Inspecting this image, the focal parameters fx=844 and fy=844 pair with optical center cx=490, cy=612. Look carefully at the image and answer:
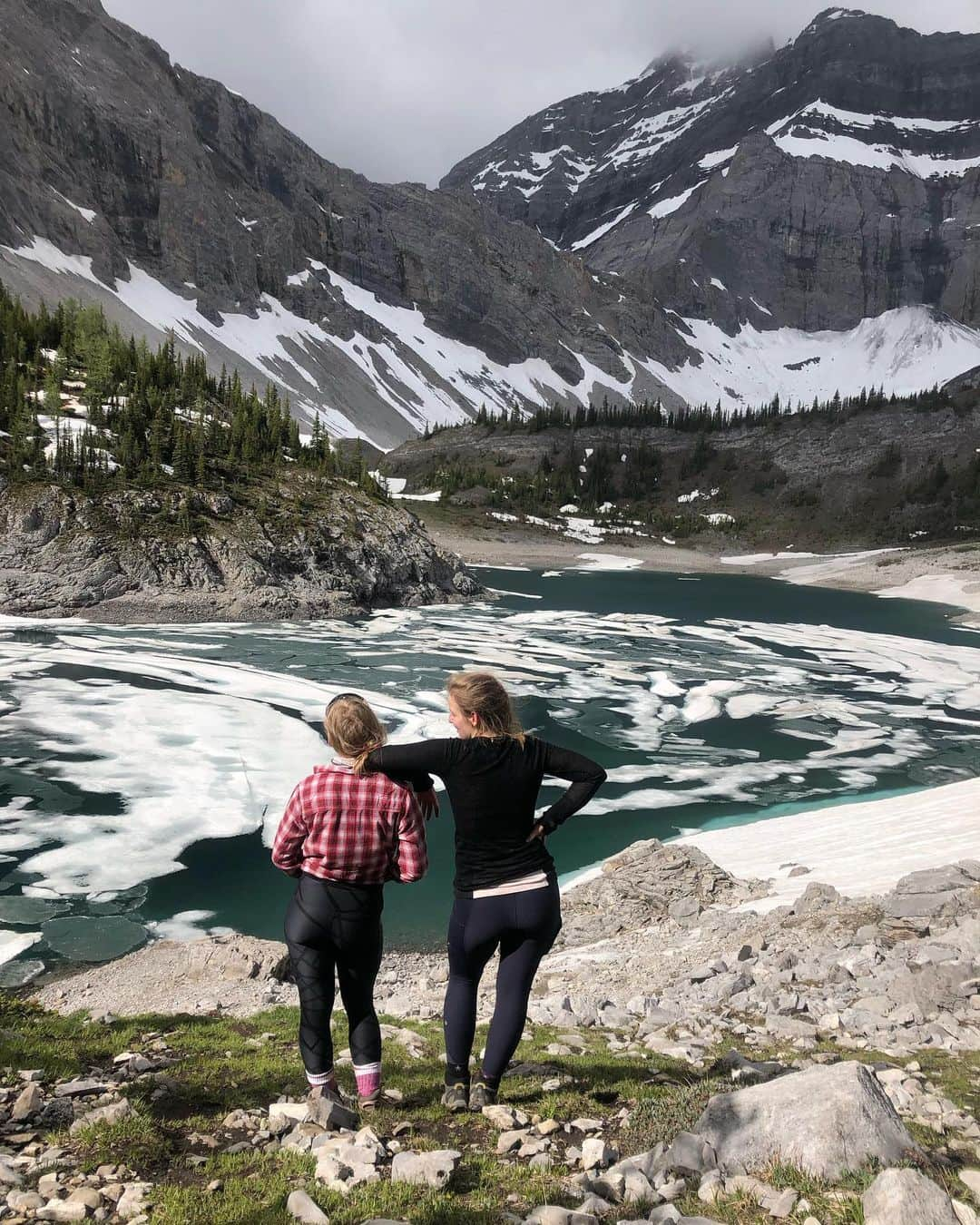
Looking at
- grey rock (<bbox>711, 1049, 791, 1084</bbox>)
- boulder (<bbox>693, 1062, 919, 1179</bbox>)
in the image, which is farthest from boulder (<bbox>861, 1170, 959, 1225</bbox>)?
grey rock (<bbox>711, 1049, 791, 1084</bbox>)

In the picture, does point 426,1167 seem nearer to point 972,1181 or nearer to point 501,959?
point 501,959

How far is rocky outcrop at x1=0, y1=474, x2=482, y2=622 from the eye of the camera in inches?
1678

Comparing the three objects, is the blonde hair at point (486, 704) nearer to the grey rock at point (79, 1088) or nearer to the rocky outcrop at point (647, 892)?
the grey rock at point (79, 1088)

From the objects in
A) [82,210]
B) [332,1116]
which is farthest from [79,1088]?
[82,210]

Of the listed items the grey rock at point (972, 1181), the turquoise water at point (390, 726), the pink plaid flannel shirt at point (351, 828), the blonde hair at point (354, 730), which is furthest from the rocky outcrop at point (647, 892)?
the grey rock at point (972, 1181)

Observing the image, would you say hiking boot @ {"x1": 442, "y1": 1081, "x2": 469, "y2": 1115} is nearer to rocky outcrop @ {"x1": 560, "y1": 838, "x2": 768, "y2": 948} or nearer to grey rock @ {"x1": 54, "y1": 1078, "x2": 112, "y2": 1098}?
grey rock @ {"x1": 54, "y1": 1078, "x2": 112, "y2": 1098}

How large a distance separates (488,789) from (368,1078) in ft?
7.27

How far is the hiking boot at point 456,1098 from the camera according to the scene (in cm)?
573

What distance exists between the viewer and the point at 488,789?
5.50 meters

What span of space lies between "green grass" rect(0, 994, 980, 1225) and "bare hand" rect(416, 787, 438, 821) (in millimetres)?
1982

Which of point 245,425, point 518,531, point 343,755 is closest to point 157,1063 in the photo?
point 343,755

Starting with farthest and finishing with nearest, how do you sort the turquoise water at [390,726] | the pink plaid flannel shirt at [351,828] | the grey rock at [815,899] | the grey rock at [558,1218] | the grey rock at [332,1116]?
the turquoise water at [390,726], the grey rock at [815,899], the pink plaid flannel shirt at [351,828], the grey rock at [332,1116], the grey rock at [558,1218]

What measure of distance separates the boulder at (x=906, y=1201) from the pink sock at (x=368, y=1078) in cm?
313

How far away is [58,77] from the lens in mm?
196375
